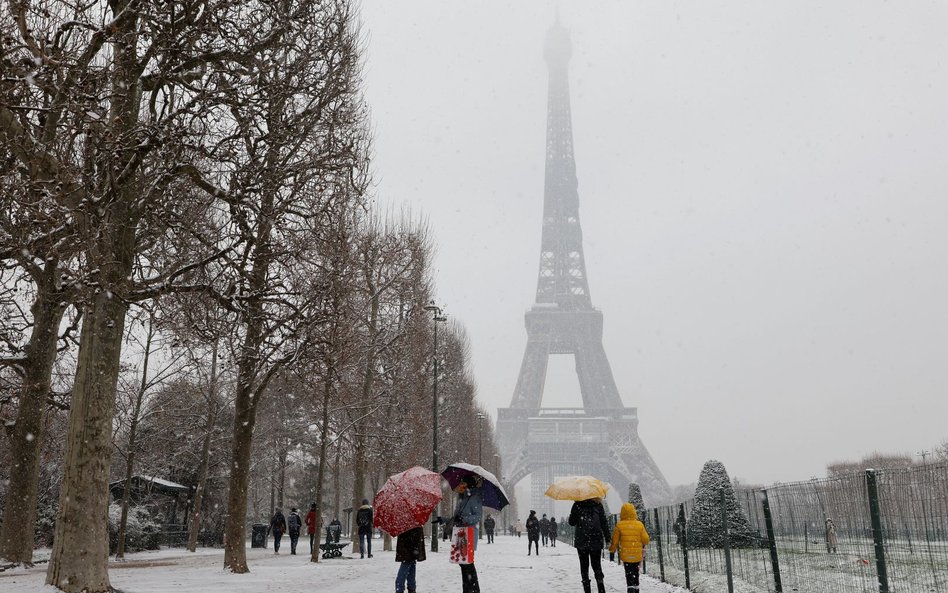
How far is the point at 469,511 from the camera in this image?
33.0ft

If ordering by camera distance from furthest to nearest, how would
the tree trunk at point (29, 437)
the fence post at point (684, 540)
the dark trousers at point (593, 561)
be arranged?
the tree trunk at point (29, 437) < the fence post at point (684, 540) < the dark trousers at point (593, 561)

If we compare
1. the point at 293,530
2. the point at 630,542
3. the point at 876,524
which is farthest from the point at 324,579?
the point at 876,524

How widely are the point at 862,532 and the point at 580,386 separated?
98.0m

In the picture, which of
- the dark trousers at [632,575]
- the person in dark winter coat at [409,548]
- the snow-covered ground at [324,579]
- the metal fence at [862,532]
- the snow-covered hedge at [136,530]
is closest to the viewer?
the metal fence at [862,532]

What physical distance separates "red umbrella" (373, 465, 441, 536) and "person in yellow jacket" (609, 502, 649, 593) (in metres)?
2.64

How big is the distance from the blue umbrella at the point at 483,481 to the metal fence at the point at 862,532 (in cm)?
327

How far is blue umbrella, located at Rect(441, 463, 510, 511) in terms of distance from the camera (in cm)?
1013

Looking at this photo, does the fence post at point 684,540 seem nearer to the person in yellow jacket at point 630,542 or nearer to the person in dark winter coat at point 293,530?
the person in yellow jacket at point 630,542

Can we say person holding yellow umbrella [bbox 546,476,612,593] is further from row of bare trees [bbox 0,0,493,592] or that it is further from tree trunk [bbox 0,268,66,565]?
tree trunk [bbox 0,268,66,565]

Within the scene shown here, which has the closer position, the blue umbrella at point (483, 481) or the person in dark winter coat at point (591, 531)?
the blue umbrella at point (483, 481)

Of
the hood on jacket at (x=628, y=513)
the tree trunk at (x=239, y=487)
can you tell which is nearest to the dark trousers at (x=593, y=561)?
the hood on jacket at (x=628, y=513)

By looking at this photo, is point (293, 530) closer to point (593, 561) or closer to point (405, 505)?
point (593, 561)

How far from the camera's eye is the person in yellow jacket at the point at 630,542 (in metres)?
10.4

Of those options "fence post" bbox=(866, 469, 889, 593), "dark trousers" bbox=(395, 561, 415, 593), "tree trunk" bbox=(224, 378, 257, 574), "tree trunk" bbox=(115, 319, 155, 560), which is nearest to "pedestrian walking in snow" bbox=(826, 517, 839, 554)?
"fence post" bbox=(866, 469, 889, 593)
